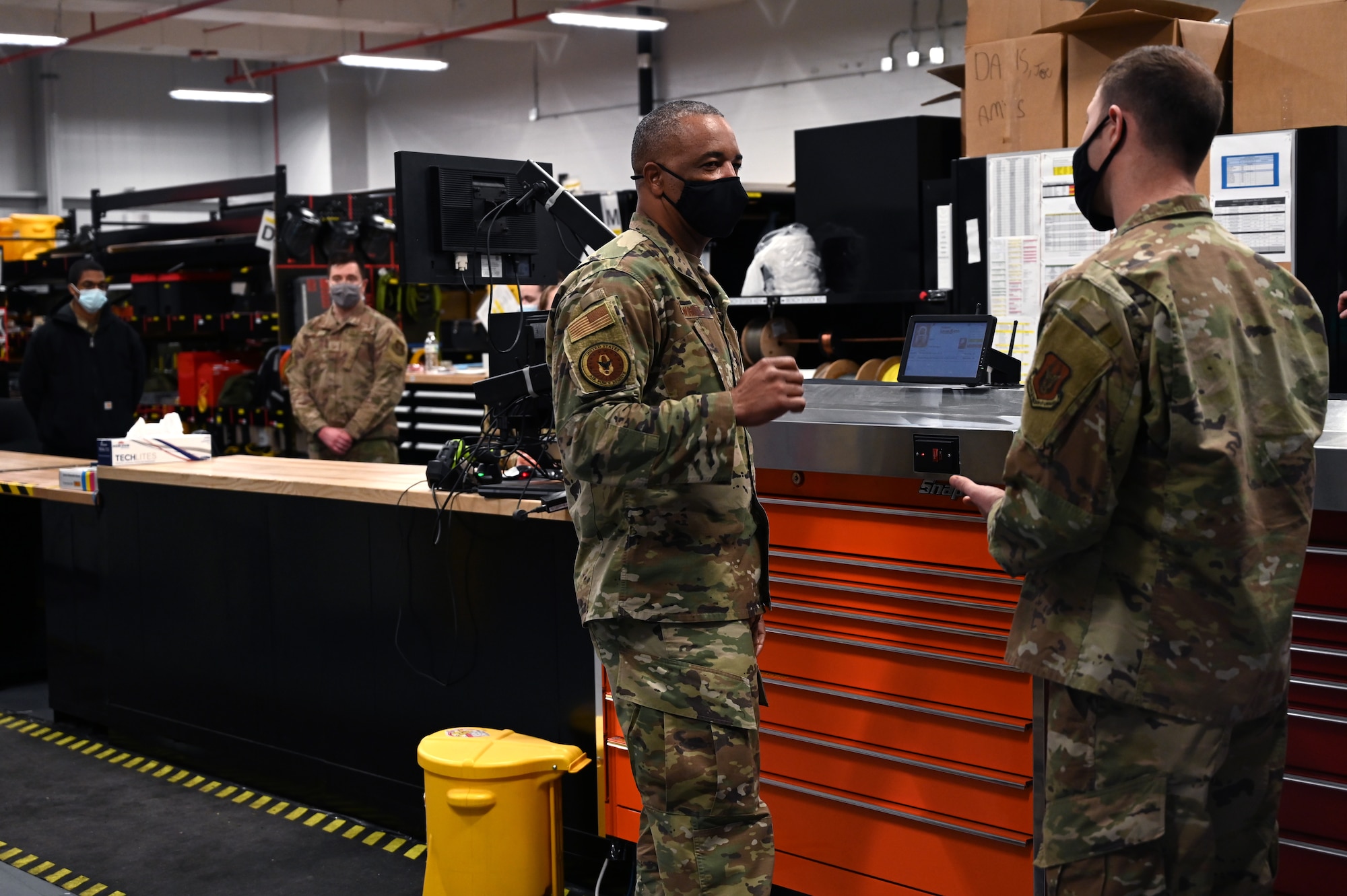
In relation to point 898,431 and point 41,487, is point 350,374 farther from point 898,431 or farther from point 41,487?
point 898,431

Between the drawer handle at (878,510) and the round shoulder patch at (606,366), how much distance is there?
2.03ft

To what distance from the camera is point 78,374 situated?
6.23m

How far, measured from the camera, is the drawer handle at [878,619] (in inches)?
92.2

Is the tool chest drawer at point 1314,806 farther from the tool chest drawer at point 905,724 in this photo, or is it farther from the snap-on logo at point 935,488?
the snap-on logo at point 935,488

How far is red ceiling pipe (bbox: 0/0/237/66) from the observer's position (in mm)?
10953

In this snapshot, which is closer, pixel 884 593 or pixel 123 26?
pixel 884 593

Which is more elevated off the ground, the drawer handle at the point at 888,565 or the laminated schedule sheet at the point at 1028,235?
the laminated schedule sheet at the point at 1028,235

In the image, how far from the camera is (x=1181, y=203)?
5.36ft

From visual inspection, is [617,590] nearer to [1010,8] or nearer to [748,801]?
[748,801]

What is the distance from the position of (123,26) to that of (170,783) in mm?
10274

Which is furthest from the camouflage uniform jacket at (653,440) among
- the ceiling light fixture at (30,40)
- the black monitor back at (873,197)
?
the ceiling light fixture at (30,40)


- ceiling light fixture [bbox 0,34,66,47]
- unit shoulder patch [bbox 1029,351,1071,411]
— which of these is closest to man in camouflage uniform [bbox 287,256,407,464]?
unit shoulder patch [bbox 1029,351,1071,411]

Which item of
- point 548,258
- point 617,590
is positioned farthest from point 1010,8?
point 617,590

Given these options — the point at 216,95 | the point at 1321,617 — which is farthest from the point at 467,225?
the point at 216,95
